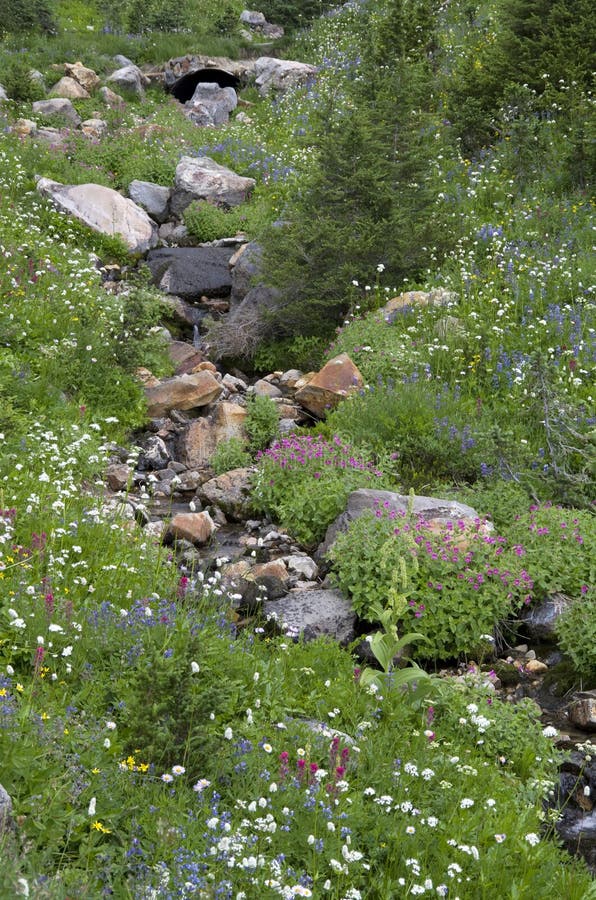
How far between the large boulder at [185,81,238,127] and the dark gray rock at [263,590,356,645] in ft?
60.8

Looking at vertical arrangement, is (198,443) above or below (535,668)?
below

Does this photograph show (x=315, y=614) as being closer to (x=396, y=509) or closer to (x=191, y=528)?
(x=396, y=509)

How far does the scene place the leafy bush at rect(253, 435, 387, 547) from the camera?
8188mm

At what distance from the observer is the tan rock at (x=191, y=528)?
8.08 m

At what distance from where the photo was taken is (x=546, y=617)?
698 centimetres

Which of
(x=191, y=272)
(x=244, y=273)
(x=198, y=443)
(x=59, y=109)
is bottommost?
(x=191, y=272)

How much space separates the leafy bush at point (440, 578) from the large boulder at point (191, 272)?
27.3ft

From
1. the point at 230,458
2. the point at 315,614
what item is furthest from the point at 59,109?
the point at 315,614

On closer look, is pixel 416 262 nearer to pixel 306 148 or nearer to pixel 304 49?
pixel 306 148

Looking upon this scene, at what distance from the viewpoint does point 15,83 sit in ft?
67.2

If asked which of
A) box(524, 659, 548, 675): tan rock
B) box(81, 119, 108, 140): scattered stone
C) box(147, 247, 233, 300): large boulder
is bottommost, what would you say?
box(147, 247, 233, 300): large boulder

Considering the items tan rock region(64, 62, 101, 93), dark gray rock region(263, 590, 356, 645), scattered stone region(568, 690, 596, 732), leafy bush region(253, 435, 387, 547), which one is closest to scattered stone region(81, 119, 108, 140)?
tan rock region(64, 62, 101, 93)

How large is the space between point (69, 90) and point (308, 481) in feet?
59.0

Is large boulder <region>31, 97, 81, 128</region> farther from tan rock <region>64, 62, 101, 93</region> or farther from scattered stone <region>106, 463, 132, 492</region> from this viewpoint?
scattered stone <region>106, 463, 132, 492</region>
